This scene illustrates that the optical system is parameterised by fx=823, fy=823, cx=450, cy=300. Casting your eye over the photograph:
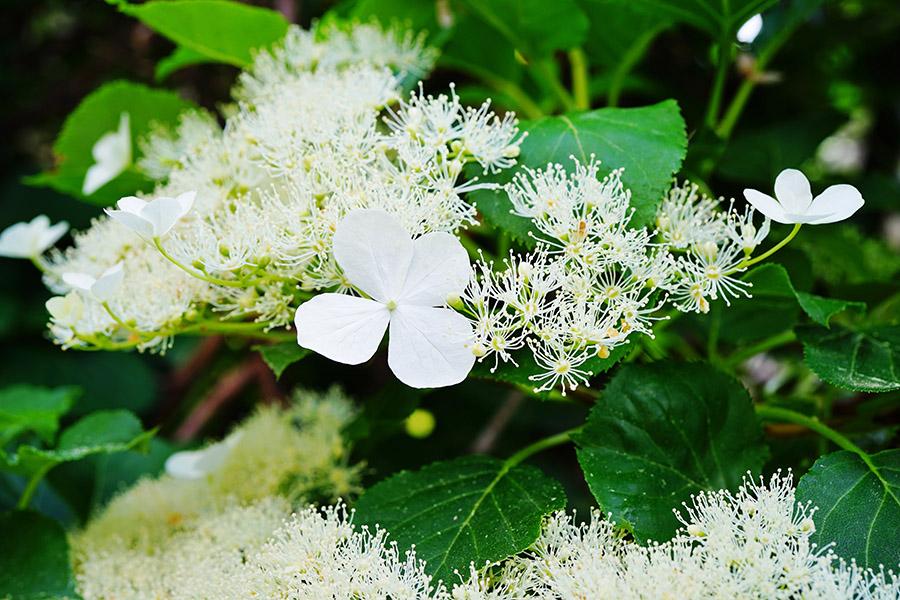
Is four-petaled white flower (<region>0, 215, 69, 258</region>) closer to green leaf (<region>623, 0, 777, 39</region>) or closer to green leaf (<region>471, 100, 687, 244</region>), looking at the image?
green leaf (<region>471, 100, 687, 244</region>)

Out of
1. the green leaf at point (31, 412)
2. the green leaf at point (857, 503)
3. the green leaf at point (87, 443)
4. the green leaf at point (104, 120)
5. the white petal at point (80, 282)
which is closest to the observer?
the green leaf at point (857, 503)

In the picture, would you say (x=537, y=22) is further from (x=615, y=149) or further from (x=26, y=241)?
(x=26, y=241)

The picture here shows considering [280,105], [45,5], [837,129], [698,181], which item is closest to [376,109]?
[280,105]

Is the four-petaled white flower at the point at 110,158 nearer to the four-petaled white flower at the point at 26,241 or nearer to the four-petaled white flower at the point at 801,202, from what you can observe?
the four-petaled white flower at the point at 26,241

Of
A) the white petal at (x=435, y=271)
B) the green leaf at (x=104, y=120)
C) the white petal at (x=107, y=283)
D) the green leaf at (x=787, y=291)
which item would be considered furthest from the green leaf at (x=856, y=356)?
the green leaf at (x=104, y=120)

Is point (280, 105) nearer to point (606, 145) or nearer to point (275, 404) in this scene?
point (606, 145)

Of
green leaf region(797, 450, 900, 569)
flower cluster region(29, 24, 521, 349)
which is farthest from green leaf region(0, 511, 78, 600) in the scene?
green leaf region(797, 450, 900, 569)
